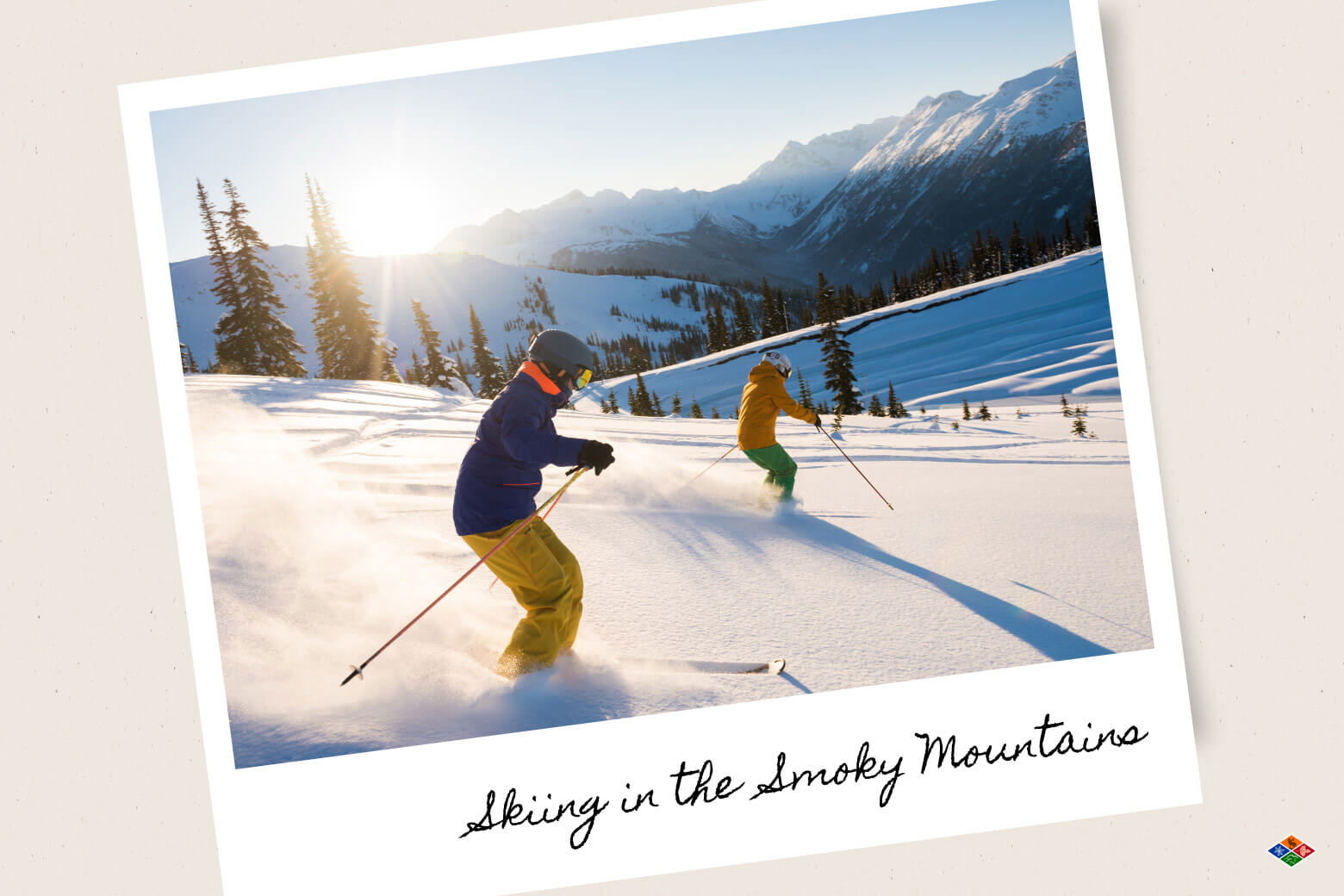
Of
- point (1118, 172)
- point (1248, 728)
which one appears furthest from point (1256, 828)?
point (1118, 172)

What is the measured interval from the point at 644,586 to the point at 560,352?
163 centimetres

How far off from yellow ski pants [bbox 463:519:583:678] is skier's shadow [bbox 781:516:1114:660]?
2053mm

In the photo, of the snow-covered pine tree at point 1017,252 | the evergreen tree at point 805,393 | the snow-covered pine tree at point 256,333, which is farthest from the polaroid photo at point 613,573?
the snow-covered pine tree at point 1017,252

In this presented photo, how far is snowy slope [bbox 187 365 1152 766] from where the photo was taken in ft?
9.41

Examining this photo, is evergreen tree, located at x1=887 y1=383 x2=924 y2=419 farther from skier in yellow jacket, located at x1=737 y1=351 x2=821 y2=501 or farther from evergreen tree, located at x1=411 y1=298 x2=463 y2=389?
evergreen tree, located at x1=411 y1=298 x2=463 y2=389

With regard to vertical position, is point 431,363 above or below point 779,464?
above

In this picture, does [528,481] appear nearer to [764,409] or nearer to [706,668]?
[706,668]

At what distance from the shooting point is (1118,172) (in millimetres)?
3143

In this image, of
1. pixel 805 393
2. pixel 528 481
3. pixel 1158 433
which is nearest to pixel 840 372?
pixel 805 393

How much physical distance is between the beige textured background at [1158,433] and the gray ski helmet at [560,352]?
1.93 metres

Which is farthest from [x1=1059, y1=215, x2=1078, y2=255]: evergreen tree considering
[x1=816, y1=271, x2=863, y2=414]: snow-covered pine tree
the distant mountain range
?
[x1=816, y1=271, x2=863, y2=414]: snow-covered pine tree

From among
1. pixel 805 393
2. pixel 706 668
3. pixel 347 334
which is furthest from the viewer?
pixel 347 334

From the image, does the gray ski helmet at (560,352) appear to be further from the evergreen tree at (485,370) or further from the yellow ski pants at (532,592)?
the evergreen tree at (485,370)

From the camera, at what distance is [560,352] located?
102 inches
